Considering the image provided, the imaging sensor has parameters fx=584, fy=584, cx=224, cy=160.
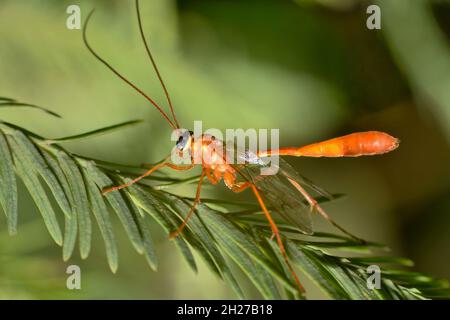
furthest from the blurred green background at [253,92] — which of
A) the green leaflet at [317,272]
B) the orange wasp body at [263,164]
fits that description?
the green leaflet at [317,272]

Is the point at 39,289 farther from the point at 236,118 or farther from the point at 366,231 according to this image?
the point at 366,231

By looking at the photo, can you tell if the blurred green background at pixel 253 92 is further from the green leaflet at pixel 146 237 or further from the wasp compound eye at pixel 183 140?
the green leaflet at pixel 146 237

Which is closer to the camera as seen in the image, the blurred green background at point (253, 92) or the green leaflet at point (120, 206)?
the green leaflet at point (120, 206)

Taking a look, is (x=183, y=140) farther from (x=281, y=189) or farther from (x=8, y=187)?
(x=8, y=187)

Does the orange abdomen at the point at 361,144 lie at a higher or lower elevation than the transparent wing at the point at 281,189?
higher

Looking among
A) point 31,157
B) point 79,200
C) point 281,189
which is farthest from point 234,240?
point 281,189

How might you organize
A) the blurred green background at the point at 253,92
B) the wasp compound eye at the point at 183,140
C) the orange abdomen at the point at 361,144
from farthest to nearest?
1. the blurred green background at the point at 253,92
2. the orange abdomen at the point at 361,144
3. the wasp compound eye at the point at 183,140
